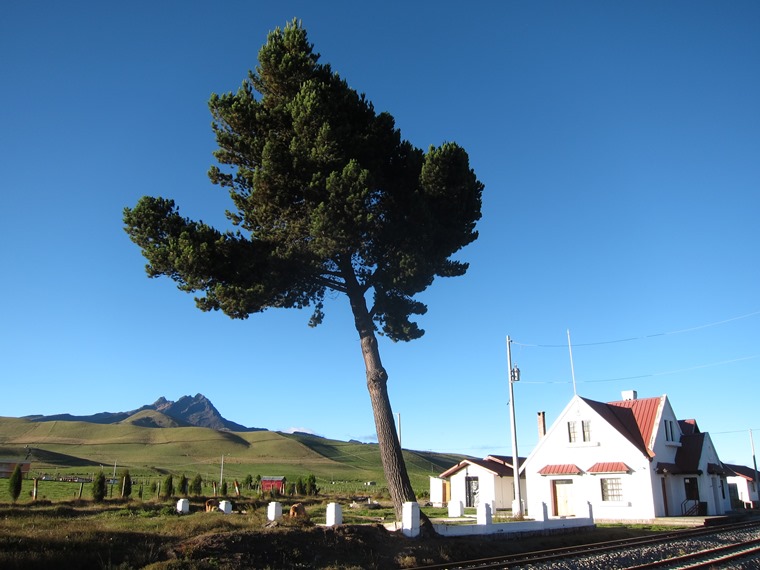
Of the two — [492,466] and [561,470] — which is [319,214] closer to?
[561,470]

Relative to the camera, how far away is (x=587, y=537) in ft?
75.0

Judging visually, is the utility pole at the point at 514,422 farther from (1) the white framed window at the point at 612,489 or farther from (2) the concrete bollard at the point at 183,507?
(2) the concrete bollard at the point at 183,507

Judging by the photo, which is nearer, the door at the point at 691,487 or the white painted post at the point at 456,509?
the white painted post at the point at 456,509

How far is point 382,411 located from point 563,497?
21.0 meters

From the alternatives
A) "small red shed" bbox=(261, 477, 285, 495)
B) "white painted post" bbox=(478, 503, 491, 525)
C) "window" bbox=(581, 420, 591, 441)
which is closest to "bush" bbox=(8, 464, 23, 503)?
"small red shed" bbox=(261, 477, 285, 495)

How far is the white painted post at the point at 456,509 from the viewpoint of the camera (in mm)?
26672

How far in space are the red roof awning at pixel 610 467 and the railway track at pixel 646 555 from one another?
9.12 m

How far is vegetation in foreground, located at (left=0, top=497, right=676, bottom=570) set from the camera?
12703 millimetres

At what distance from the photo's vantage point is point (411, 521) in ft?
57.3

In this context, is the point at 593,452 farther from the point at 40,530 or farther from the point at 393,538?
the point at 40,530

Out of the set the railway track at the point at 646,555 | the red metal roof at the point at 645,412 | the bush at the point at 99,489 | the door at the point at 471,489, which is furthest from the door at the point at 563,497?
the bush at the point at 99,489

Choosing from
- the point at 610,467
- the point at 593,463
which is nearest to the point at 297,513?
the point at 610,467

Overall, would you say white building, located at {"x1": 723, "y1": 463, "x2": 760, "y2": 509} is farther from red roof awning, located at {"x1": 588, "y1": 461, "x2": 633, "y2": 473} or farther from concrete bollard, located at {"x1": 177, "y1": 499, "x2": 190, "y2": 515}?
concrete bollard, located at {"x1": 177, "y1": 499, "x2": 190, "y2": 515}

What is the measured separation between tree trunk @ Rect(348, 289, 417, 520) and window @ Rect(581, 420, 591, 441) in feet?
64.1
